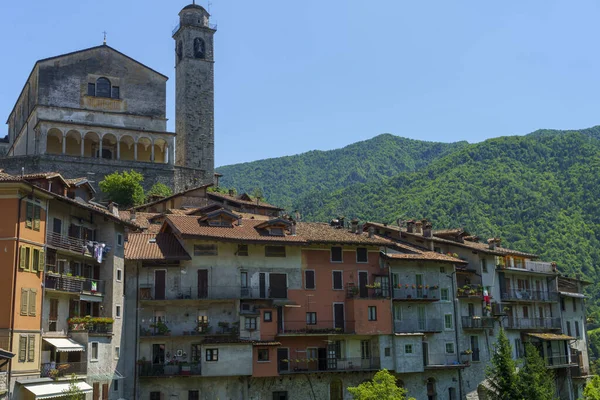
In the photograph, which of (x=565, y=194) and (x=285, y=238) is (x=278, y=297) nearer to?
(x=285, y=238)

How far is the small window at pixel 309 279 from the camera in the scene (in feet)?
173

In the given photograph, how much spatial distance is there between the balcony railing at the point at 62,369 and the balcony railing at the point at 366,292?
19.3 metres

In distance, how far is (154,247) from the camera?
49.0m

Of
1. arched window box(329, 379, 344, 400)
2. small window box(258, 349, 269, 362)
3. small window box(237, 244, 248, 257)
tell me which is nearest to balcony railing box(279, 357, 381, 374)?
arched window box(329, 379, 344, 400)

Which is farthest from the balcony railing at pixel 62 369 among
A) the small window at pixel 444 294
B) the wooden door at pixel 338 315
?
the small window at pixel 444 294

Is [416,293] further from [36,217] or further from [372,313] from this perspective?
[36,217]

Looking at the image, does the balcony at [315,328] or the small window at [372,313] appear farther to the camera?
the small window at [372,313]

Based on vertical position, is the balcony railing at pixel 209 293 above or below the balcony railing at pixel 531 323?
above

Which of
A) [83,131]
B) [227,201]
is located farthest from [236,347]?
[83,131]

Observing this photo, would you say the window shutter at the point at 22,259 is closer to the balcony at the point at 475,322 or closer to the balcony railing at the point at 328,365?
the balcony railing at the point at 328,365

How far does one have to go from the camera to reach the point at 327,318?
5262 cm

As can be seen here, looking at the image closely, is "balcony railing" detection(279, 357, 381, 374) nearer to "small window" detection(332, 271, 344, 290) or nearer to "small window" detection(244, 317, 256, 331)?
"small window" detection(244, 317, 256, 331)

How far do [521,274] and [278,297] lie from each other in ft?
85.5

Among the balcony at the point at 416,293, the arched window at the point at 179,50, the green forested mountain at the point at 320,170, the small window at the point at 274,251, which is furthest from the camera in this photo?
the green forested mountain at the point at 320,170
